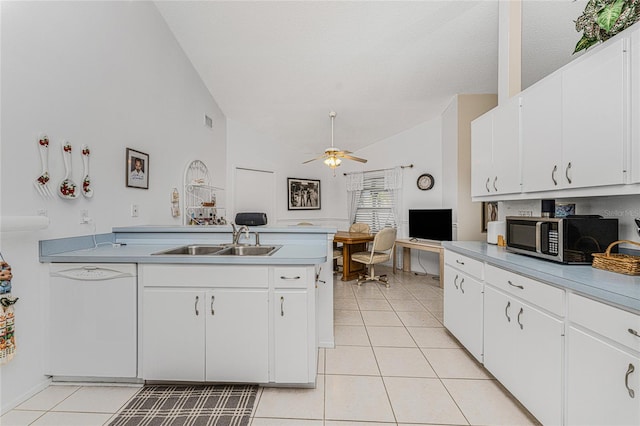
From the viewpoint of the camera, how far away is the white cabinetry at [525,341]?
1364 millimetres

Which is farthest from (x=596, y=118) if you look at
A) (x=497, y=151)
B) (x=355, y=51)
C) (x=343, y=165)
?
(x=343, y=165)

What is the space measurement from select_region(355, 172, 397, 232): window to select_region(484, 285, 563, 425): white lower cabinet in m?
3.63

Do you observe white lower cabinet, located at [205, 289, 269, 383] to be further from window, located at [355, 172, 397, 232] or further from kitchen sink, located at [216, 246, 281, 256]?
window, located at [355, 172, 397, 232]

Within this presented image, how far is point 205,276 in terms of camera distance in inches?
71.5

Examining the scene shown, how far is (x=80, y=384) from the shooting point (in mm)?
1888

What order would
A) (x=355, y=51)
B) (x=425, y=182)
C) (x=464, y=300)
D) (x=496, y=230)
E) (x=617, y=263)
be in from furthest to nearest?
(x=425, y=182), (x=355, y=51), (x=496, y=230), (x=464, y=300), (x=617, y=263)

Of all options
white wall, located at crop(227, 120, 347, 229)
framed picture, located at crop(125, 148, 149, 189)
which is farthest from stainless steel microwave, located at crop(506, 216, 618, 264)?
white wall, located at crop(227, 120, 347, 229)

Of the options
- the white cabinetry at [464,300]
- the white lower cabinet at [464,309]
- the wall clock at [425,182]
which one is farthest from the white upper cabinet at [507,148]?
the wall clock at [425,182]

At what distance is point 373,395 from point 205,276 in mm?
1330

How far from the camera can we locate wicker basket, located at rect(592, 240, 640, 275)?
52.9 inches

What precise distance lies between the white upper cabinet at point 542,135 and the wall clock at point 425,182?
2.88m

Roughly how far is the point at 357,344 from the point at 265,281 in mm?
1216

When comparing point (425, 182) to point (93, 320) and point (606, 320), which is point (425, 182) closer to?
→ point (606, 320)

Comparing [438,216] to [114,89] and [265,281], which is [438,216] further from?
[114,89]
